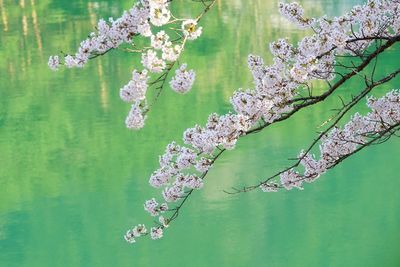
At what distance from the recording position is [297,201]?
8.20 m

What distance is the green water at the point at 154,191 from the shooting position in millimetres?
7367

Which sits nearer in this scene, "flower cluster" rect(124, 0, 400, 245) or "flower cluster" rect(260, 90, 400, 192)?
"flower cluster" rect(124, 0, 400, 245)

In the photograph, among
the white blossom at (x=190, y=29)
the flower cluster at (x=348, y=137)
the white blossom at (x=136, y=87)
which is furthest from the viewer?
the flower cluster at (x=348, y=137)

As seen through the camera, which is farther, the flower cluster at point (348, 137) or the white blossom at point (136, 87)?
the flower cluster at point (348, 137)

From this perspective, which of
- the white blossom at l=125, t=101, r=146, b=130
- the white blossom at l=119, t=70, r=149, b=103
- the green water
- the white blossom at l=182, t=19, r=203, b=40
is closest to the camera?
the white blossom at l=182, t=19, r=203, b=40

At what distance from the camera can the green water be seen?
290 inches

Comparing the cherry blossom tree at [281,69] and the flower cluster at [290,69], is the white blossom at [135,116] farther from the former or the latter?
the flower cluster at [290,69]

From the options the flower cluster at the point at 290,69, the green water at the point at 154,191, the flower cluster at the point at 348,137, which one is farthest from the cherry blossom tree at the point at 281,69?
the green water at the point at 154,191

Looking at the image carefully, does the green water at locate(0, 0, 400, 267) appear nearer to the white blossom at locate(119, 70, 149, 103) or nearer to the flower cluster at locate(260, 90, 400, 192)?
the flower cluster at locate(260, 90, 400, 192)

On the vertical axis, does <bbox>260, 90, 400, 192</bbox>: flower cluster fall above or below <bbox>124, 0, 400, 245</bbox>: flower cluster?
below

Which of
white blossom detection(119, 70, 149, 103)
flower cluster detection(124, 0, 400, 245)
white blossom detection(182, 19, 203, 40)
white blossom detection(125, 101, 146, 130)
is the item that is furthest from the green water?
white blossom detection(182, 19, 203, 40)

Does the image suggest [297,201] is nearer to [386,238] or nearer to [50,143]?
[386,238]

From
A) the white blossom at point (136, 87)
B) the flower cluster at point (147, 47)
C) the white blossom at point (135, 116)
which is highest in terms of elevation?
the flower cluster at point (147, 47)

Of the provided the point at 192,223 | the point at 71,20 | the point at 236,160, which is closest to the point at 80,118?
the point at 236,160
